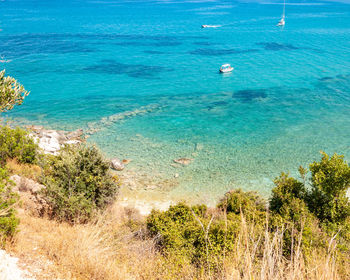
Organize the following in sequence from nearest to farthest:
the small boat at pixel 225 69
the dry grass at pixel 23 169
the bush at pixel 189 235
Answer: the bush at pixel 189 235 < the dry grass at pixel 23 169 < the small boat at pixel 225 69

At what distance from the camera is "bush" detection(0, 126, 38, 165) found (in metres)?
16.5

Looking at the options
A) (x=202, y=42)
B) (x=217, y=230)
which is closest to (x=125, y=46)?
(x=202, y=42)

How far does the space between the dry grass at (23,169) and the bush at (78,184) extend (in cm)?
298

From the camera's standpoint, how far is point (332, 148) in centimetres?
2339

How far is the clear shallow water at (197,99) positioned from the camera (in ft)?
71.5

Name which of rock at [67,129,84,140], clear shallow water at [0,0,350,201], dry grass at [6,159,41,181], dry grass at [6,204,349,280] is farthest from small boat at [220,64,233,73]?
dry grass at [6,204,349,280]

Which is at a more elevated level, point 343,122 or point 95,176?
point 95,176

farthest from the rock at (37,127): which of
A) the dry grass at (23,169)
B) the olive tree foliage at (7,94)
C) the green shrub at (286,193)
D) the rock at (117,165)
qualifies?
the green shrub at (286,193)

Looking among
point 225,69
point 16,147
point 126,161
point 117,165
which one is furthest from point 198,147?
point 225,69

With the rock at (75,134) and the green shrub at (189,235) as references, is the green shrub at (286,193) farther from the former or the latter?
the rock at (75,134)

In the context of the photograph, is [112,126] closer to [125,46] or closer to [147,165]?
[147,165]

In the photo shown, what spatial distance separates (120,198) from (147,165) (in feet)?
15.3

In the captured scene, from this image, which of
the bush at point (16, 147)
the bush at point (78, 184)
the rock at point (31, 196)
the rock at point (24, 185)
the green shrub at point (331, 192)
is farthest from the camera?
the bush at point (16, 147)

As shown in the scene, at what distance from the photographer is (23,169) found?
1595cm
